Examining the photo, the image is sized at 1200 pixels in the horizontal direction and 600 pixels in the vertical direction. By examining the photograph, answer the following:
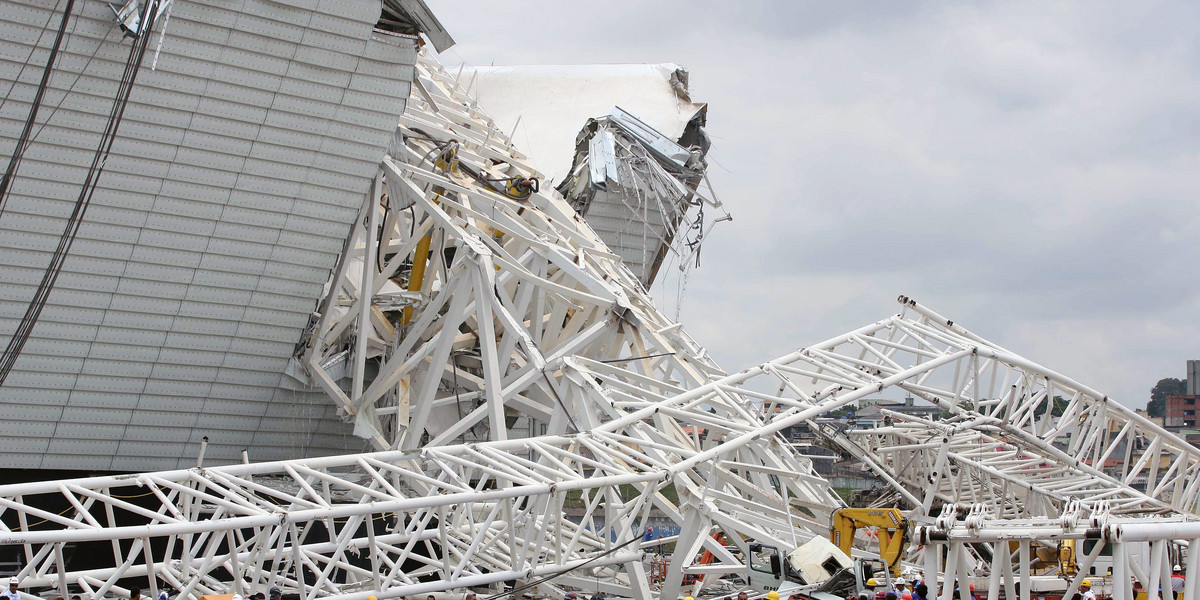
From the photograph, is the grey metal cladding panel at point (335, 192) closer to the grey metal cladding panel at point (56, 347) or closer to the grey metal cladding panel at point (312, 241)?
the grey metal cladding panel at point (312, 241)

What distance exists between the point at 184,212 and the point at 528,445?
10988 mm

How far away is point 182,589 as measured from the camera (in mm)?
20562

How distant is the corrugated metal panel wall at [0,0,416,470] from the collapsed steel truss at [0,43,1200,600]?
1965 millimetres

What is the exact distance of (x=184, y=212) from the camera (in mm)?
29578

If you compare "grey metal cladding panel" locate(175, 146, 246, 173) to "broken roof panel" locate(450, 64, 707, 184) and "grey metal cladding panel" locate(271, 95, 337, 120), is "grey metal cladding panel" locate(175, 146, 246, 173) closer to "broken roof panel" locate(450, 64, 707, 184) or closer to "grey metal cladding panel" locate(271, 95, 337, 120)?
"grey metal cladding panel" locate(271, 95, 337, 120)

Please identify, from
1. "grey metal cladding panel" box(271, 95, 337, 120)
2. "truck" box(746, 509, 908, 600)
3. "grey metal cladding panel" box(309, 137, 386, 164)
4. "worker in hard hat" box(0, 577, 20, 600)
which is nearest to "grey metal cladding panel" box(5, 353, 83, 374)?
"grey metal cladding panel" box(309, 137, 386, 164)

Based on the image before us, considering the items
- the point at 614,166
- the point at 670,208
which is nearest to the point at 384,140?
the point at 614,166

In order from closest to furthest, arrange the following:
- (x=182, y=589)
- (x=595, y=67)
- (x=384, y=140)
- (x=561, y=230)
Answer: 1. (x=182, y=589)
2. (x=384, y=140)
3. (x=561, y=230)
4. (x=595, y=67)

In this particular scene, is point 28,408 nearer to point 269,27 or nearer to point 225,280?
point 225,280

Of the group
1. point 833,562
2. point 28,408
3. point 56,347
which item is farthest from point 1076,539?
point 28,408

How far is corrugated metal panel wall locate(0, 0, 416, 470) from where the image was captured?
91.1 ft

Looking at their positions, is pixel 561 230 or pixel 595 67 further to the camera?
pixel 595 67

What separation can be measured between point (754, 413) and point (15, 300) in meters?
17.7

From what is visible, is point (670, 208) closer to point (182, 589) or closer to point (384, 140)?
point (384, 140)
